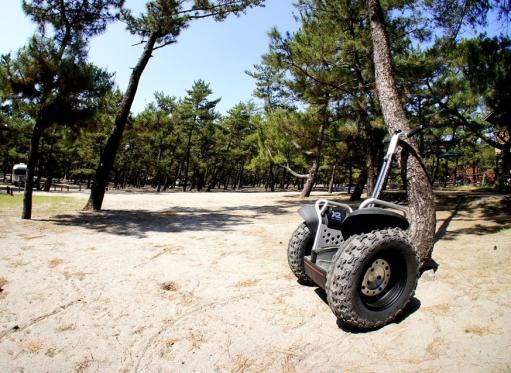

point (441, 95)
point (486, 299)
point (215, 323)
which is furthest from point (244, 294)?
point (441, 95)

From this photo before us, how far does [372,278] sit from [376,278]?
6 cm

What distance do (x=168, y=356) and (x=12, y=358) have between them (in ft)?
4.23

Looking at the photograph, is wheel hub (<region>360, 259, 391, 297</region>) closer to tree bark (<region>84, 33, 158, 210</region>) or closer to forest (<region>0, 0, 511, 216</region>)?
forest (<region>0, 0, 511, 216</region>)

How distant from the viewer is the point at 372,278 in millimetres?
3123

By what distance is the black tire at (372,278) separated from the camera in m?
2.83

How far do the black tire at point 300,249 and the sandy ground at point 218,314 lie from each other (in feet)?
0.63

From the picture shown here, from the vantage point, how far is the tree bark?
1106 cm

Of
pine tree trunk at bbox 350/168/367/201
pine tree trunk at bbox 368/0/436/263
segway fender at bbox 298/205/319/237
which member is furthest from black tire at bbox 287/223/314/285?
pine tree trunk at bbox 350/168/367/201

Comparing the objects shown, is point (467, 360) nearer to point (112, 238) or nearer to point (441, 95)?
point (112, 238)

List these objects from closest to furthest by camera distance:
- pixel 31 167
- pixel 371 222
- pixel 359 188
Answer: pixel 371 222 < pixel 31 167 < pixel 359 188

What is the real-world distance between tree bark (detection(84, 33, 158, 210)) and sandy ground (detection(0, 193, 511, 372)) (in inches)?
211

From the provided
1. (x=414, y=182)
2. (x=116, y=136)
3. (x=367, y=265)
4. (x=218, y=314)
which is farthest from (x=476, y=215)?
(x=116, y=136)

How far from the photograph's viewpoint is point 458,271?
4.27 m

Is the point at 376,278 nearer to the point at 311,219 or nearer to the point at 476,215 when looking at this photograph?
the point at 311,219
